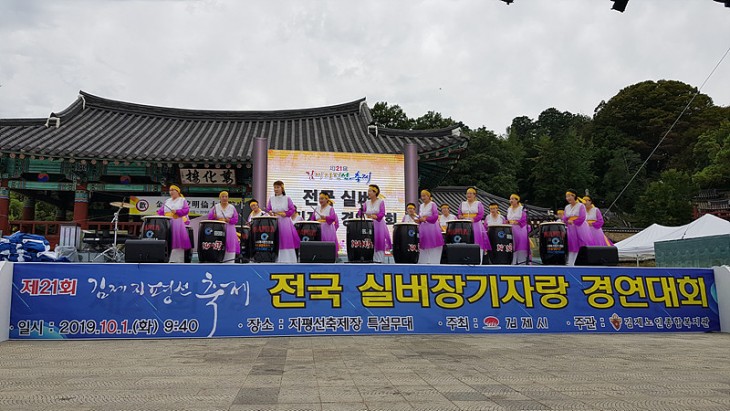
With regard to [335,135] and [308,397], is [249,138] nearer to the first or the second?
[335,135]

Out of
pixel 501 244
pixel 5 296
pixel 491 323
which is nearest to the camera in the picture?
pixel 5 296

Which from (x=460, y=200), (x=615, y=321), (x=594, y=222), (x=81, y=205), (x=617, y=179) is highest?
(x=617, y=179)

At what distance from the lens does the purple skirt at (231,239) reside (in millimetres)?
7215

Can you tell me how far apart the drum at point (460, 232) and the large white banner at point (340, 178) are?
2.84 m

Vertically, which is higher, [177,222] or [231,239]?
[177,222]

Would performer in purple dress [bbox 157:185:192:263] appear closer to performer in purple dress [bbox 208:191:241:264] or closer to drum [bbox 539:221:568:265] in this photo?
performer in purple dress [bbox 208:191:241:264]

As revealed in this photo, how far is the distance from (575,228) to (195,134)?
30.9ft

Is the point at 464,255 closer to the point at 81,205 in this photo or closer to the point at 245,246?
the point at 245,246

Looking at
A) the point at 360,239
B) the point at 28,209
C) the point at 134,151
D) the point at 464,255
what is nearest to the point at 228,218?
the point at 360,239

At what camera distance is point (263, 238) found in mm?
6773

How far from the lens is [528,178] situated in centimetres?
3512

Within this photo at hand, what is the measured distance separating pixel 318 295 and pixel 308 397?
287 centimetres

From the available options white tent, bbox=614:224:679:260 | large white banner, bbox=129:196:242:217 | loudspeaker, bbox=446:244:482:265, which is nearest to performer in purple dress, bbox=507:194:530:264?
loudspeaker, bbox=446:244:482:265

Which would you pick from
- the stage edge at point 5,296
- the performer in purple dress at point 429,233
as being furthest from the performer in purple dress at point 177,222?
the performer in purple dress at point 429,233
